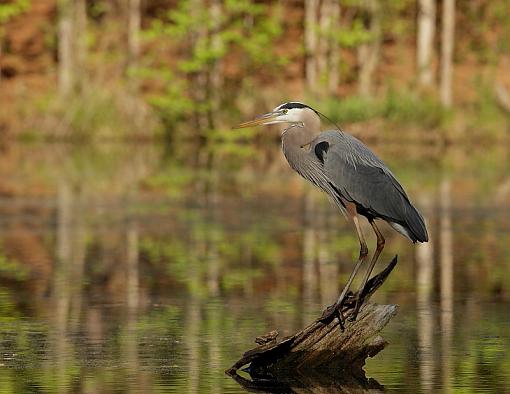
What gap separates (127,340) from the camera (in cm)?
965

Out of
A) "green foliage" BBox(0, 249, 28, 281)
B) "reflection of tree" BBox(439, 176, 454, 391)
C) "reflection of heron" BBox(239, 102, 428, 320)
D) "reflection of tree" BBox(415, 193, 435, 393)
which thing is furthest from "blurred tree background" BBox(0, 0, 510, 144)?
"reflection of heron" BBox(239, 102, 428, 320)

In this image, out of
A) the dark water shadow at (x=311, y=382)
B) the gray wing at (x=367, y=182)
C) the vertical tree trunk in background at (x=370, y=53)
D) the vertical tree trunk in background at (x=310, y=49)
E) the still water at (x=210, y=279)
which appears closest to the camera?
the dark water shadow at (x=311, y=382)

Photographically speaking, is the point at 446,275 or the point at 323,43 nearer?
the point at 446,275

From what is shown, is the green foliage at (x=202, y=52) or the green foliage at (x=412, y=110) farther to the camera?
the green foliage at (x=202, y=52)

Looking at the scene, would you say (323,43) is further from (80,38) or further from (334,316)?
(334,316)

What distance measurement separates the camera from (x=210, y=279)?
13.0m

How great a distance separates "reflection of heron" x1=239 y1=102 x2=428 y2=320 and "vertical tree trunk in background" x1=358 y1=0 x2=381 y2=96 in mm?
34115

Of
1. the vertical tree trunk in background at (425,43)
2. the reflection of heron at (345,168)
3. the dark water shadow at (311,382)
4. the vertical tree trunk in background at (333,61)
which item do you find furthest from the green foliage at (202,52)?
the dark water shadow at (311,382)

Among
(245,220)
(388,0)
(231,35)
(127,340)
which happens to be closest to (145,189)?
(245,220)

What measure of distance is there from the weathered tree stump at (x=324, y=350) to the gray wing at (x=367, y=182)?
61 cm

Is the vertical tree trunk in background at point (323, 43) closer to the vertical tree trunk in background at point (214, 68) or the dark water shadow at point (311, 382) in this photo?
the vertical tree trunk in background at point (214, 68)

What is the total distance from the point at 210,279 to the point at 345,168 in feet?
13.6

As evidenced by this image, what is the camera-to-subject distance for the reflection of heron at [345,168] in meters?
9.08

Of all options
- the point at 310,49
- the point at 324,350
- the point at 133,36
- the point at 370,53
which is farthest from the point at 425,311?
the point at 370,53
